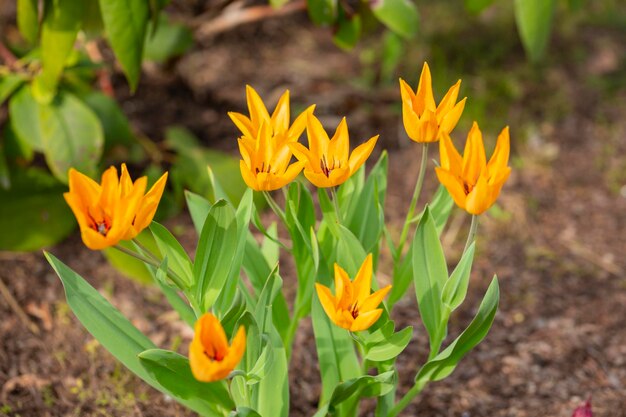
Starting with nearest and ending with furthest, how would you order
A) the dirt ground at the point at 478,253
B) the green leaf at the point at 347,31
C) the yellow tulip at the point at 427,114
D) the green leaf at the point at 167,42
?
1. the yellow tulip at the point at 427,114
2. the dirt ground at the point at 478,253
3. the green leaf at the point at 347,31
4. the green leaf at the point at 167,42

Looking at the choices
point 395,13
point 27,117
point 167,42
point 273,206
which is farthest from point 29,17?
point 273,206

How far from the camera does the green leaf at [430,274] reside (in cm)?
129

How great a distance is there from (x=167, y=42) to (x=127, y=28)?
60 centimetres

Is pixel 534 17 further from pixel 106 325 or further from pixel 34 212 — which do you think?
pixel 34 212

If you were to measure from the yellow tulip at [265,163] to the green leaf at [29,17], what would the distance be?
2.88 ft

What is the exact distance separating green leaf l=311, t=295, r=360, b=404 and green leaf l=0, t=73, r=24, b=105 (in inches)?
38.1

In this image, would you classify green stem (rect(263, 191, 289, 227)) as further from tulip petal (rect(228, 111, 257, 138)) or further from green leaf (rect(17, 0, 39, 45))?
green leaf (rect(17, 0, 39, 45))

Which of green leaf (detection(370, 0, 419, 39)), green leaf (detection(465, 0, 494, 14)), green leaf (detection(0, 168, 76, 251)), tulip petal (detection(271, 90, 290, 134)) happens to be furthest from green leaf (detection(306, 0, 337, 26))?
green leaf (detection(0, 168, 76, 251))

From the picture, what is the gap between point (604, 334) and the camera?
2.00 metres

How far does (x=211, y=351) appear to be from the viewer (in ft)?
3.24

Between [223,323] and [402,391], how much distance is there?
2.25 ft

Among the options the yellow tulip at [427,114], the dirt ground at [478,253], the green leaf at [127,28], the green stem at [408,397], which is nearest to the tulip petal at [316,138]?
the yellow tulip at [427,114]

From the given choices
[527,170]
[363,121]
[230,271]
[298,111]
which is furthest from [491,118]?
[230,271]

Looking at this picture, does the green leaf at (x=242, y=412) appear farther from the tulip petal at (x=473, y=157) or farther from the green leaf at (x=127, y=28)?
the green leaf at (x=127, y=28)
